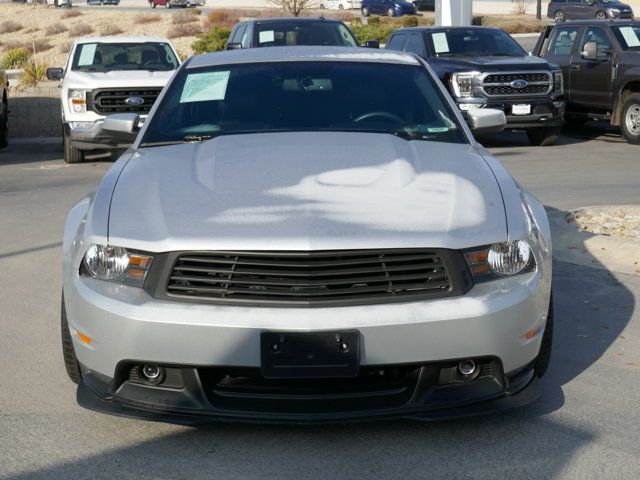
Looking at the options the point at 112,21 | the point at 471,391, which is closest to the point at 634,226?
the point at 471,391

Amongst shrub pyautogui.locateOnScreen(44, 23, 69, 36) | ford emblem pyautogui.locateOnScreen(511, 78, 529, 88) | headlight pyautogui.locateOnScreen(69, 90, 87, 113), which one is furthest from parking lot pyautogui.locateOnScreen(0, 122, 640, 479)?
shrub pyautogui.locateOnScreen(44, 23, 69, 36)

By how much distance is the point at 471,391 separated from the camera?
15.1 feet

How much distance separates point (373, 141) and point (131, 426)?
6.20 ft

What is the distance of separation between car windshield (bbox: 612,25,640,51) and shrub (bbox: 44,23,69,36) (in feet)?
132

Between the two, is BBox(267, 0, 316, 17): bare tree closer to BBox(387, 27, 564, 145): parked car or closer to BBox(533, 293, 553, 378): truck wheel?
BBox(387, 27, 564, 145): parked car

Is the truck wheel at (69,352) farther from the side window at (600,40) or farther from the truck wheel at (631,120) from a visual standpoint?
the side window at (600,40)

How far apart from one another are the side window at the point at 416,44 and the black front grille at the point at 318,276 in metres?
14.0

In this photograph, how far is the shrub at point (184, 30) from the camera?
158 ft

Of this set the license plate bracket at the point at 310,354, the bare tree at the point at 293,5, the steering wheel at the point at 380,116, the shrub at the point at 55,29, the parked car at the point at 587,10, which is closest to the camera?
the license plate bracket at the point at 310,354

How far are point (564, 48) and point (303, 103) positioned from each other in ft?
43.9

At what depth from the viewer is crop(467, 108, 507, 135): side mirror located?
6738 mm

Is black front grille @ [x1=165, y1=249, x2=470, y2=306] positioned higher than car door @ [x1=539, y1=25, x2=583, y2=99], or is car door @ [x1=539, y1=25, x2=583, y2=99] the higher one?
black front grille @ [x1=165, y1=249, x2=470, y2=306]

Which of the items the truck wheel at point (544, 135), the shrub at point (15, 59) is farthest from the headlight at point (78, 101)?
the shrub at point (15, 59)

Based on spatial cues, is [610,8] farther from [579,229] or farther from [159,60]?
[579,229]
